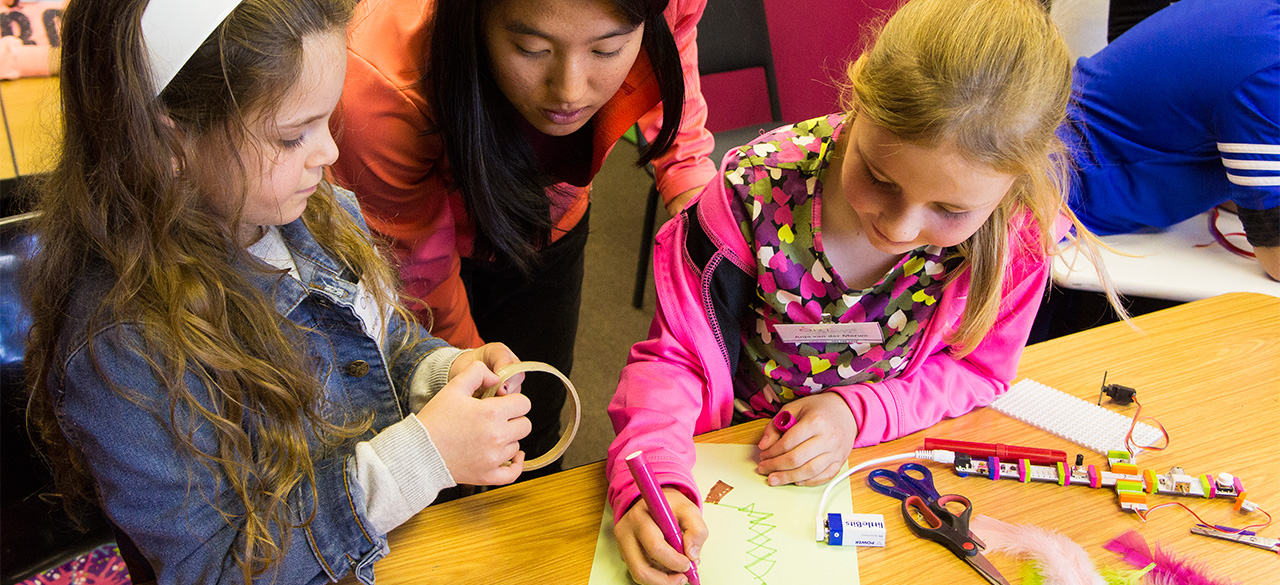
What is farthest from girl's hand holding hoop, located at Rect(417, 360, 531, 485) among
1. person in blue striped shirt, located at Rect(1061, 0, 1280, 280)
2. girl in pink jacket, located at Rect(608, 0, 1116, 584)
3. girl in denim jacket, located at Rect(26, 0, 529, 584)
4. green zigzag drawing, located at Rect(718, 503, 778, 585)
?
person in blue striped shirt, located at Rect(1061, 0, 1280, 280)

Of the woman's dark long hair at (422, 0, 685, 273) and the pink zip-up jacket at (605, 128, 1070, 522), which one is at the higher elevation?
the woman's dark long hair at (422, 0, 685, 273)

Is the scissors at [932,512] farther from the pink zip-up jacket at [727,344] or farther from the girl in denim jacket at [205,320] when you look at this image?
the girl in denim jacket at [205,320]

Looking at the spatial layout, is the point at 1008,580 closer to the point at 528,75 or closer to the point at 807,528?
the point at 807,528

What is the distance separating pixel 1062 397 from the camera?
1.04 metres

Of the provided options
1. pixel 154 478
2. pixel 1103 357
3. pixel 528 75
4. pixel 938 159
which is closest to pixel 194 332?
pixel 154 478

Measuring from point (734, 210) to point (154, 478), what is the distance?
2.16 feet

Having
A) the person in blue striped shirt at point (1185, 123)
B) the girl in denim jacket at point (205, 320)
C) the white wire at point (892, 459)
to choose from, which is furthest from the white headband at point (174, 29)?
the person in blue striped shirt at point (1185, 123)

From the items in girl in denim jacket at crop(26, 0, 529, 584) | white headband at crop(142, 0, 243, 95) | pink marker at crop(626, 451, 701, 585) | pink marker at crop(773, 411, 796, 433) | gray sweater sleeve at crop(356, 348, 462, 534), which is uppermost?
white headband at crop(142, 0, 243, 95)

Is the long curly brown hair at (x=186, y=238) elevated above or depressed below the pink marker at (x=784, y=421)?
above

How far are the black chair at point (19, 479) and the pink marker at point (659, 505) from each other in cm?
63

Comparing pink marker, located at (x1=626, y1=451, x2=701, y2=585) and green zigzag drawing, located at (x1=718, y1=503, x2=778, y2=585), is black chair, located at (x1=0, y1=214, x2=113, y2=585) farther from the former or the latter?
green zigzag drawing, located at (x1=718, y1=503, x2=778, y2=585)

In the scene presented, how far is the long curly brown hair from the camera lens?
668 millimetres

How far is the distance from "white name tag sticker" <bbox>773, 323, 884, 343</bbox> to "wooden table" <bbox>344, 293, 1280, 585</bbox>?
0.12m

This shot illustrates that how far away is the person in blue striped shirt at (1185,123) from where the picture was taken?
1518mm
